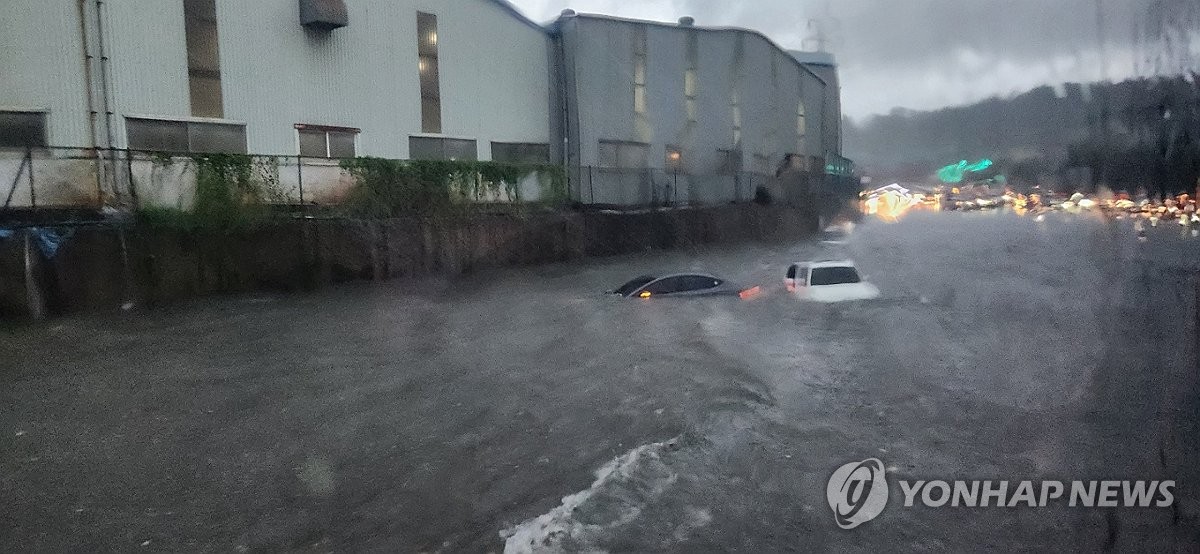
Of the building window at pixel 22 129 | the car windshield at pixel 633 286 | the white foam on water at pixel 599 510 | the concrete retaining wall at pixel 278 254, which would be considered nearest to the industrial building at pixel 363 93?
the building window at pixel 22 129

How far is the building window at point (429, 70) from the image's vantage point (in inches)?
982

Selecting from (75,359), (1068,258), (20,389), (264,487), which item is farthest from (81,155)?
(1068,258)

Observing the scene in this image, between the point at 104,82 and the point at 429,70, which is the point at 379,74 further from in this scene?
the point at 104,82

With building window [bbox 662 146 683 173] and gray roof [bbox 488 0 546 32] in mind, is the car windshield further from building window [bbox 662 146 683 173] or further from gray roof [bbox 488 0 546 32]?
building window [bbox 662 146 683 173]

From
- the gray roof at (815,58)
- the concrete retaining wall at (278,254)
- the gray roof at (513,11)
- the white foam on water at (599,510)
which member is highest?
the gray roof at (815,58)

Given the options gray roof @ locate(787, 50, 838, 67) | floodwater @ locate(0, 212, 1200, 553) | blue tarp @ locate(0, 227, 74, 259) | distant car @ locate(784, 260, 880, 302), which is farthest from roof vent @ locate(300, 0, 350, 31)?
gray roof @ locate(787, 50, 838, 67)

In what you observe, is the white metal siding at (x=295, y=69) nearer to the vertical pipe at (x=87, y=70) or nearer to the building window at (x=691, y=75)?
the vertical pipe at (x=87, y=70)

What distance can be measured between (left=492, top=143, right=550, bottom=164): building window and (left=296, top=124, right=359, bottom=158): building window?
5.08 meters

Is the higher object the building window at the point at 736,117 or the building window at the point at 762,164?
the building window at the point at 736,117

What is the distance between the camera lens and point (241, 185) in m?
18.5

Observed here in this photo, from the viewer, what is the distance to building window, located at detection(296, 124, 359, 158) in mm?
22156

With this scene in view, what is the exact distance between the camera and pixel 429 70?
25.2 m

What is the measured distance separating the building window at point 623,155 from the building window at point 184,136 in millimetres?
Result: 13359

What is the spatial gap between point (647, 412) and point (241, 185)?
12964 mm
